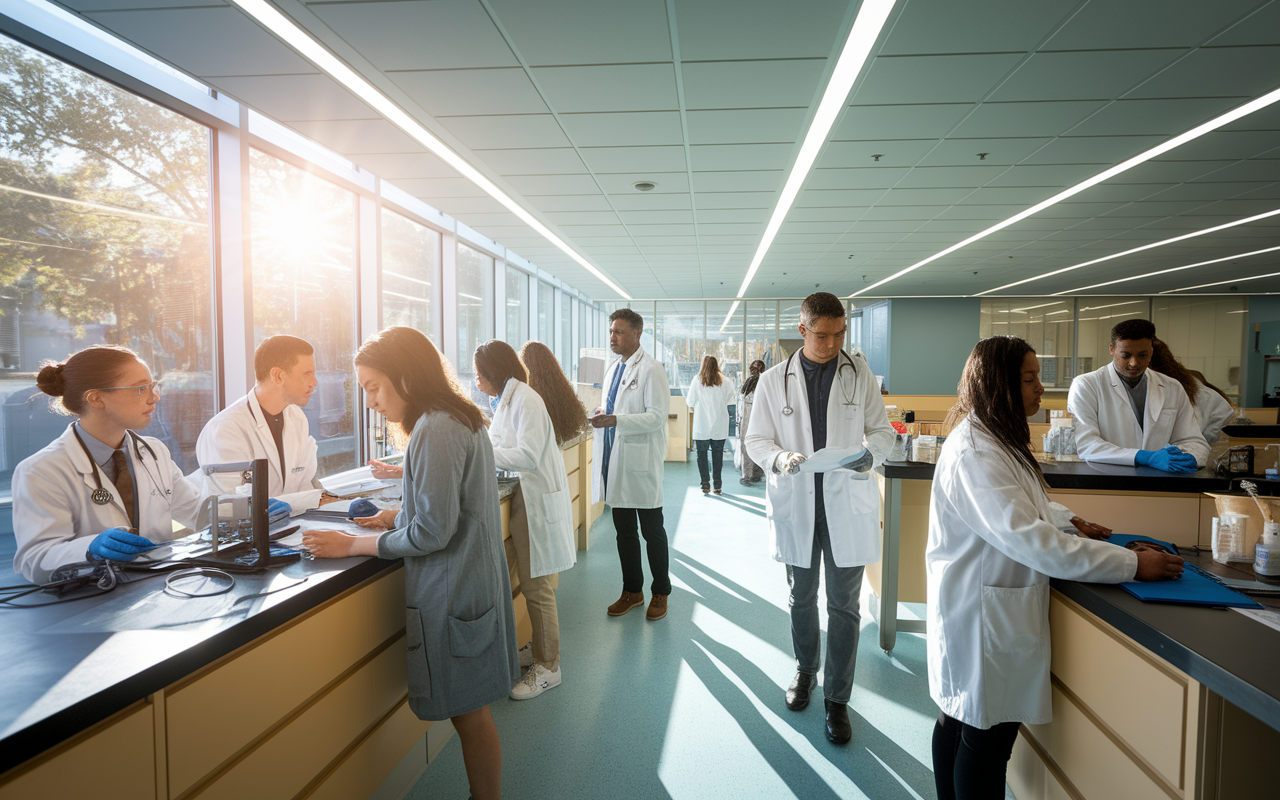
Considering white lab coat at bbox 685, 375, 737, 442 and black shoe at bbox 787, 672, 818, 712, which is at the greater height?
white lab coat at bbox 685, 375, 737, 442

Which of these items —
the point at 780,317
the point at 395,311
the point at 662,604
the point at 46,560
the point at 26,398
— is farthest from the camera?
the point at 780,317

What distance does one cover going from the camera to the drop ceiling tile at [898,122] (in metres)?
3.53

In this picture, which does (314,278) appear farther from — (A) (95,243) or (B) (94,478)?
(B) (94,478)

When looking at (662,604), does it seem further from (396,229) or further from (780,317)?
(780,317)

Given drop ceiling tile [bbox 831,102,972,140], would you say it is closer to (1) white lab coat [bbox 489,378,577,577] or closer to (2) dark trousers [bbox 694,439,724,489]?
(1) white lab coat [bbox 489,378,577,577]

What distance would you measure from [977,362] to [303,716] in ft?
6.67

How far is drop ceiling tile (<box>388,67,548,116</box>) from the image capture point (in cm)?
310

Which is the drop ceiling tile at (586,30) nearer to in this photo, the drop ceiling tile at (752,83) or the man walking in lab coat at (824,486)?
the drop ceiling tile at (752,83)

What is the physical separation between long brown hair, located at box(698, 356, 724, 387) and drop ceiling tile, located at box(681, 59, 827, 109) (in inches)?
167

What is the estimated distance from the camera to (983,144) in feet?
13.5

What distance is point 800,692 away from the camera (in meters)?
2.60

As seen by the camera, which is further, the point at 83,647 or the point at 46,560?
the point at 46,560

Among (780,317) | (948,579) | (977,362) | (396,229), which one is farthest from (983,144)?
(780,317)

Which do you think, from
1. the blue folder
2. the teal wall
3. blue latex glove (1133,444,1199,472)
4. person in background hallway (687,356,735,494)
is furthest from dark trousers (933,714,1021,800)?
the teal wall
